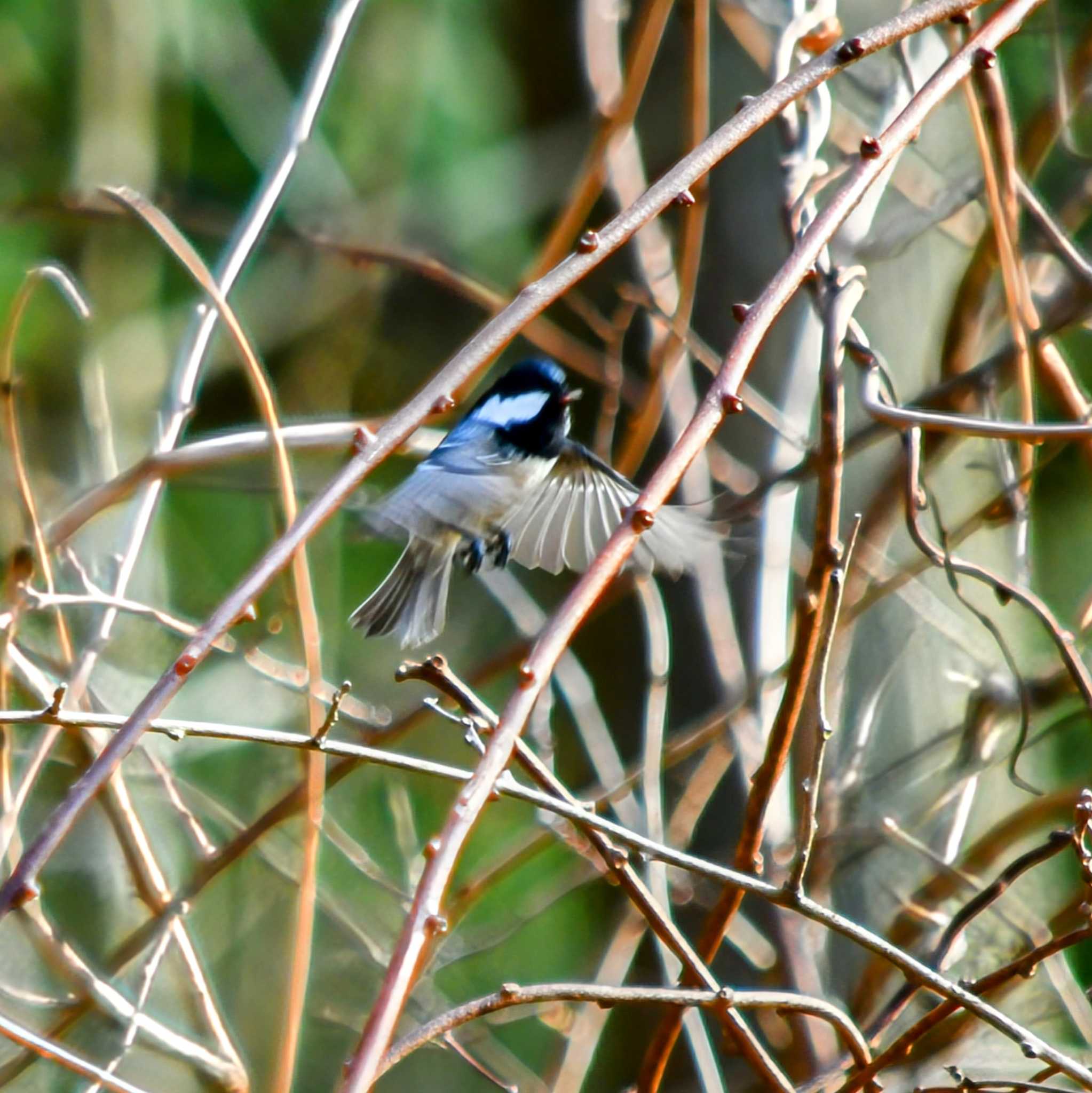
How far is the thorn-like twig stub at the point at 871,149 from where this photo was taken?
1070 millimetres

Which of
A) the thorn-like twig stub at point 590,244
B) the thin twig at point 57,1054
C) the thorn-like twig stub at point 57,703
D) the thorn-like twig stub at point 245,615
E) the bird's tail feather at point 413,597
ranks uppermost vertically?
the thorn-like twig stub at point 590,244

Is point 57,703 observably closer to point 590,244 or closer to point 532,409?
point 590,244

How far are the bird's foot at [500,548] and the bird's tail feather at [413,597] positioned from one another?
0.08 m

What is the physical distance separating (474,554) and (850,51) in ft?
3.31

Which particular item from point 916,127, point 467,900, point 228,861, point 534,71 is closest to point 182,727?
point 916,127

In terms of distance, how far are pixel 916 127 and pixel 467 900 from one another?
3.55 ft

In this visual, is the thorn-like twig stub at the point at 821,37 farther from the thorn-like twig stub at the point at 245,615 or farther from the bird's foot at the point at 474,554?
the thorn-like twig stub at the point at 245,615

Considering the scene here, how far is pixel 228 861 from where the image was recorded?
167 cm

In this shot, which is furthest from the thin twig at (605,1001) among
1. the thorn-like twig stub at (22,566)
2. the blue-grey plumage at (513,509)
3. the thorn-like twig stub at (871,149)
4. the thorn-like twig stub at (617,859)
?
the thorn-like twig stub at (22,566)

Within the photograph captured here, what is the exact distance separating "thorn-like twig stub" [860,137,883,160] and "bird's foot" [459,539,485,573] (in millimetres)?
936

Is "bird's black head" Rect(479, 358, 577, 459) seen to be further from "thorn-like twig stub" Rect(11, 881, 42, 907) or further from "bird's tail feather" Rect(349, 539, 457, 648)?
"thorn-like twig stub" Rect(11, 881, 42, 907)

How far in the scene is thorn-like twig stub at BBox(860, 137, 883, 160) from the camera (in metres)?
1.07

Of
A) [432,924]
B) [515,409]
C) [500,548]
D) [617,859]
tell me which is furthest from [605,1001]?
[515,409]

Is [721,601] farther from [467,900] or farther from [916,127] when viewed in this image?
[916,127]
